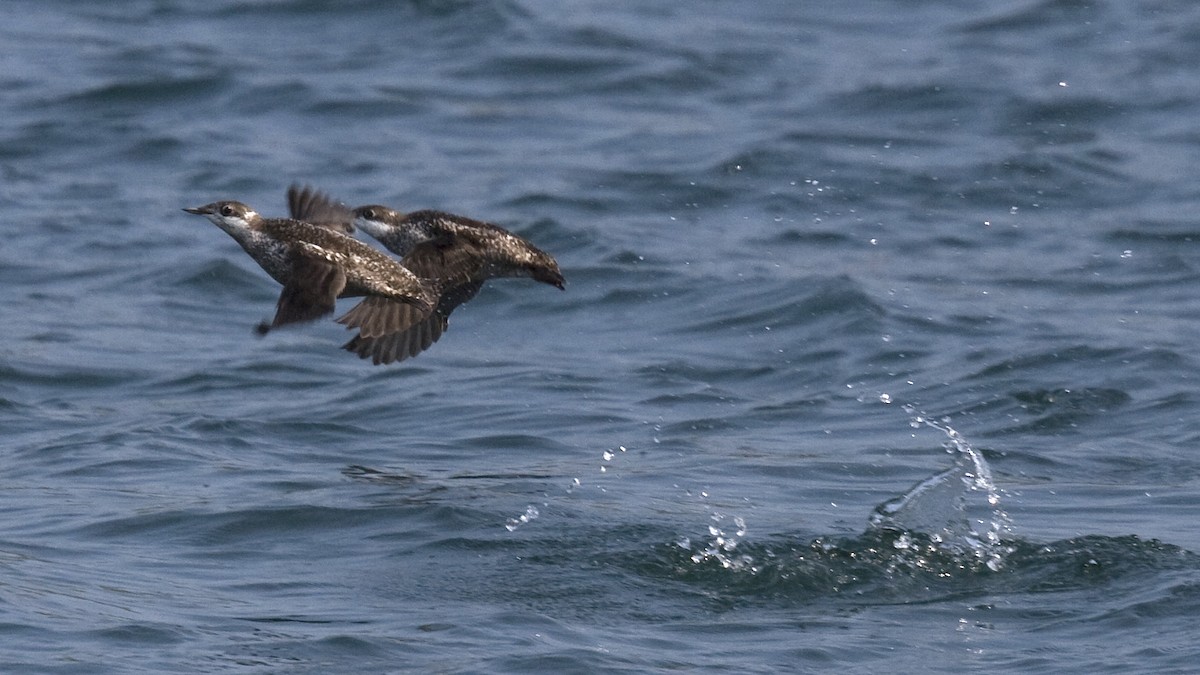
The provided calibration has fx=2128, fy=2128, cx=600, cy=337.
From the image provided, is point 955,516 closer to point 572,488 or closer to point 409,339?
point 572,488

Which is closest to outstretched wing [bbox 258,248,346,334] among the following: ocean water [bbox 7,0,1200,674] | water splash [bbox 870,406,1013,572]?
ocean water [bbox 7,0,1200,674]

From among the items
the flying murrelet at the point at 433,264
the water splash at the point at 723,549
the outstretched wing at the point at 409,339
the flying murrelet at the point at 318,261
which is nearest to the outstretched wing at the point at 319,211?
the flying murrelet at the point at 433,264

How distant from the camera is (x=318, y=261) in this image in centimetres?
783

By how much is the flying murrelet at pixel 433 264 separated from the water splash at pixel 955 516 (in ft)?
5.58

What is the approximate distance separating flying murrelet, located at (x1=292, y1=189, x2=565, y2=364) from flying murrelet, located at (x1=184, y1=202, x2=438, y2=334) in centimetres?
17

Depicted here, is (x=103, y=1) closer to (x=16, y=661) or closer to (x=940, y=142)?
(x=940, y=142)

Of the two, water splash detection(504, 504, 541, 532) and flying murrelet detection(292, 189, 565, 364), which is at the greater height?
flying murrelet detection(292, 189, 565, 364)

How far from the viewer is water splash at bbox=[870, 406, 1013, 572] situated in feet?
27.7

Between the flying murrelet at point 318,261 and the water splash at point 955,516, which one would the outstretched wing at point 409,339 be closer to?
the flying murrelet at point 318,261

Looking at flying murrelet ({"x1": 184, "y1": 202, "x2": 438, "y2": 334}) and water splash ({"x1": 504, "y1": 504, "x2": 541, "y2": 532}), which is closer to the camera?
flying murrelet ({"x1": 184, "y1": 202, "x2": 438, "y2": 334})

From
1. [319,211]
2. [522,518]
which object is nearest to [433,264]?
[319,211]

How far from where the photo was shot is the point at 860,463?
9.93 meters

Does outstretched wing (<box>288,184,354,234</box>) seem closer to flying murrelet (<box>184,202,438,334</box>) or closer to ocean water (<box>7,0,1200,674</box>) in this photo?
flying murrelet (<box>184,202,438,334</box>)

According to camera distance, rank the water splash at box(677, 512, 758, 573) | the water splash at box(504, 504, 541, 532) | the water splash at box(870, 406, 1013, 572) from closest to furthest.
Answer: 1. the water splash at box(677, 512, 758, 573)
2. the water splash at box(870, 406, 1013, 572)
3. the water splash at box(504, 504, 541, 532)
